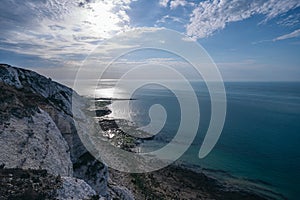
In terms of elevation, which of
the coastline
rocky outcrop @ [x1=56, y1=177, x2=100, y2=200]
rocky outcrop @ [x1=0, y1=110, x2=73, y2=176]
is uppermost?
rocky outcrop @ [x1=0, y1=110, x2=73, y2=176]

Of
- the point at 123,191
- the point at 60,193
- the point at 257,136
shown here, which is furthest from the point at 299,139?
the point at 60,193

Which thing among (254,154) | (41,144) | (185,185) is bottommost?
(185,185)

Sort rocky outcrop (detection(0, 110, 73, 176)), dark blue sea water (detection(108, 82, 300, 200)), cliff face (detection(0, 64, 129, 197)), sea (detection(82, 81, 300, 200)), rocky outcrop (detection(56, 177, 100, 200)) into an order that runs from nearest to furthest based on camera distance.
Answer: rocky outcrop (detection(56, 177, 100, 200)) < rocky outcrop (detection(0, 110, 73, 176)) < cliff face (detection(0, 64, 129, 197)) < sea (detection(82, 81, 300, 200)) < dark blue sea water (detection(108, 82, 300, 200))

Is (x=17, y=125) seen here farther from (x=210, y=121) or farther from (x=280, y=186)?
(x=210, y=121)

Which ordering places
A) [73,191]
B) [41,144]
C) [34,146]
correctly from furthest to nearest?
1. [41,144]
2. [34,146]
3. [73,191]

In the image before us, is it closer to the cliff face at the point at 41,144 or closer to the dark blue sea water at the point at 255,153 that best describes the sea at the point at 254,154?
the dark blue sea water at the point at 255,153

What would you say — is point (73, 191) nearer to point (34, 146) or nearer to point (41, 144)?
point (34, 146)

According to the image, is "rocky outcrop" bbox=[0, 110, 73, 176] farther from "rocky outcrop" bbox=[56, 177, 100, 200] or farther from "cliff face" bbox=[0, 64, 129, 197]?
"rocky outcrop" bbox=[56, 177, 100, 200]

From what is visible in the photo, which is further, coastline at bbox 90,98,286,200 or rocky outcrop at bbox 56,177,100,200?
coastline at bbox 90,98,286,200

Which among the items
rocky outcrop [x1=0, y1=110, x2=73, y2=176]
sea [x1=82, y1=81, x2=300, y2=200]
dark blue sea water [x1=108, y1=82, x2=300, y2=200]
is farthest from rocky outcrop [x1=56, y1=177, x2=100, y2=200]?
dark blue sea water [x1=108, y1=82, x2=300, y2=200]

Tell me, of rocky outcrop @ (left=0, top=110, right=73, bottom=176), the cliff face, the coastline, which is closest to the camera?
rocky outcrop @ (left=0, top=110, right=73, bottom=176)

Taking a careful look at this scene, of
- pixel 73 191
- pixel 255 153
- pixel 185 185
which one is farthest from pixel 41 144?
pixel 255 153

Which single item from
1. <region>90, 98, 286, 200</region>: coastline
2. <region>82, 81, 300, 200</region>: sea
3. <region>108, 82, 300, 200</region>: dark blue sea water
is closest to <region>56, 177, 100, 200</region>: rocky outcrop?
<region>90, 98, 286, 200</region>: coastline

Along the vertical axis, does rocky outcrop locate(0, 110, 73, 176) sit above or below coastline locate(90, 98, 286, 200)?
above
